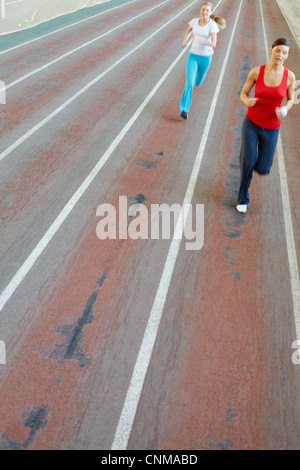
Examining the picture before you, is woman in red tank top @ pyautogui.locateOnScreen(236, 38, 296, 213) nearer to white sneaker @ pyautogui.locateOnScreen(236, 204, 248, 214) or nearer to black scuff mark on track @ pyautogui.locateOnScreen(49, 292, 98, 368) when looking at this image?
white sneaker @ pyautogui.locateOnScreen(236, 204, 248, 214)

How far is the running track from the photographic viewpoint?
3963 millimetres

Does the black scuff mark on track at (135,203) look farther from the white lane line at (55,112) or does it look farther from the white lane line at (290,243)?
the white lane line at (55,112)

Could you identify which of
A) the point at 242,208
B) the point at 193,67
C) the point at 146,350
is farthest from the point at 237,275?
the point at 193,67

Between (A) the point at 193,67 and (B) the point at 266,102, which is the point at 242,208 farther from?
(A) the point at 193,67

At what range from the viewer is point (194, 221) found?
6.84m

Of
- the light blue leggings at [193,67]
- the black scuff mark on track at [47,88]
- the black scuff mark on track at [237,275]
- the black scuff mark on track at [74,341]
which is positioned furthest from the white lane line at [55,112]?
the black scuff mark on track at [237,275]

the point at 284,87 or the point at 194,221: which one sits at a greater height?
the point at 284,87

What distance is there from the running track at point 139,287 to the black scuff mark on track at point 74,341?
0.04 ft

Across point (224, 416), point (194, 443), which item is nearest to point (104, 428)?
point (194, 443)

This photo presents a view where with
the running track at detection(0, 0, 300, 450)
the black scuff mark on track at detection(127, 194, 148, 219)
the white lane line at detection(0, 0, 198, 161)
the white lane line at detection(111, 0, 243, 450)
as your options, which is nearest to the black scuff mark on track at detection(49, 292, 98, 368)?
the running track at detection(0, 0, 300, 450)

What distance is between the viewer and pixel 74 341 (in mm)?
4574
